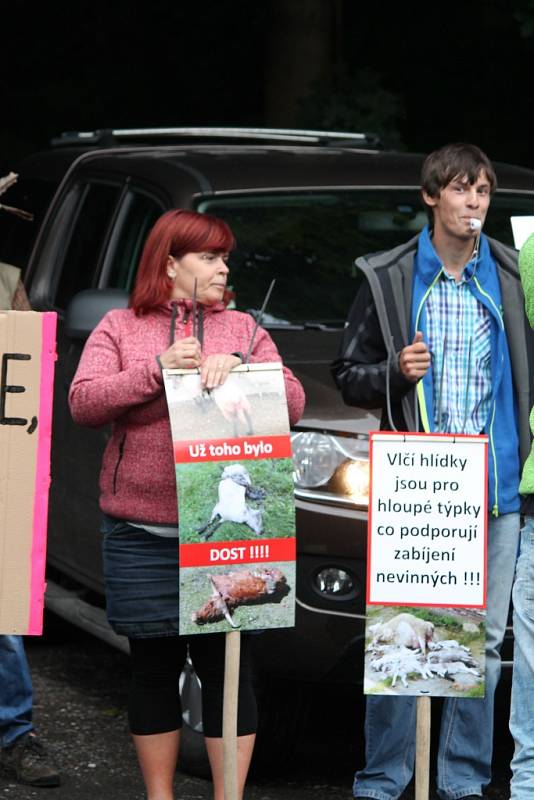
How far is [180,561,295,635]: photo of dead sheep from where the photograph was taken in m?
4.46

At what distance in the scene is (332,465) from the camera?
5.16 metres

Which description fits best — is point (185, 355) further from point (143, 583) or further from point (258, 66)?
point (258, 66)

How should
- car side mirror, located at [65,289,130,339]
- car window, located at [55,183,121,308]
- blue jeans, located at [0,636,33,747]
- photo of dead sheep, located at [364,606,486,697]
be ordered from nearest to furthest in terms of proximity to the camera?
photo of dead sheep, located at [364,606,486,697] < blue jeans, located at [0,636,33,747] < car side mirror, located at [65,289,130,339] < car window, located at [55,183,121,308]

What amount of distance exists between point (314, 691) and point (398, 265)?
1.41m

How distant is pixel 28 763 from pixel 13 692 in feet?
0.73

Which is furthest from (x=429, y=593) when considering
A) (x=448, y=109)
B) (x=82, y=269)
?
(x=448, y=109)

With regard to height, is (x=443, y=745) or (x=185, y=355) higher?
(x=185, y=355)

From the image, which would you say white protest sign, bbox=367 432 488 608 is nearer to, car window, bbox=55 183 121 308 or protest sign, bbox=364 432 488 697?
protest sign, bbox=364 432 488 697

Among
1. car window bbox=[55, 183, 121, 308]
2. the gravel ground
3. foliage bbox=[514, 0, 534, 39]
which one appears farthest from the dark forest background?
the gravel ground

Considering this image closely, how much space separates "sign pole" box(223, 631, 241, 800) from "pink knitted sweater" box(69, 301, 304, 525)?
0.39 meters

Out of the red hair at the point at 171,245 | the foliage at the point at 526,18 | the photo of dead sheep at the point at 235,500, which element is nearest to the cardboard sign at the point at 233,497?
the photo of dead sheep at the point at 235,500

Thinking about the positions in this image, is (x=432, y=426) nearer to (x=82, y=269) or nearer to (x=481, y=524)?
(x=481, y=524)

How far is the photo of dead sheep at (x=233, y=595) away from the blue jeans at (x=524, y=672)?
1.89 feet

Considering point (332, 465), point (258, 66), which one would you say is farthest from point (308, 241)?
point (258, 66)
